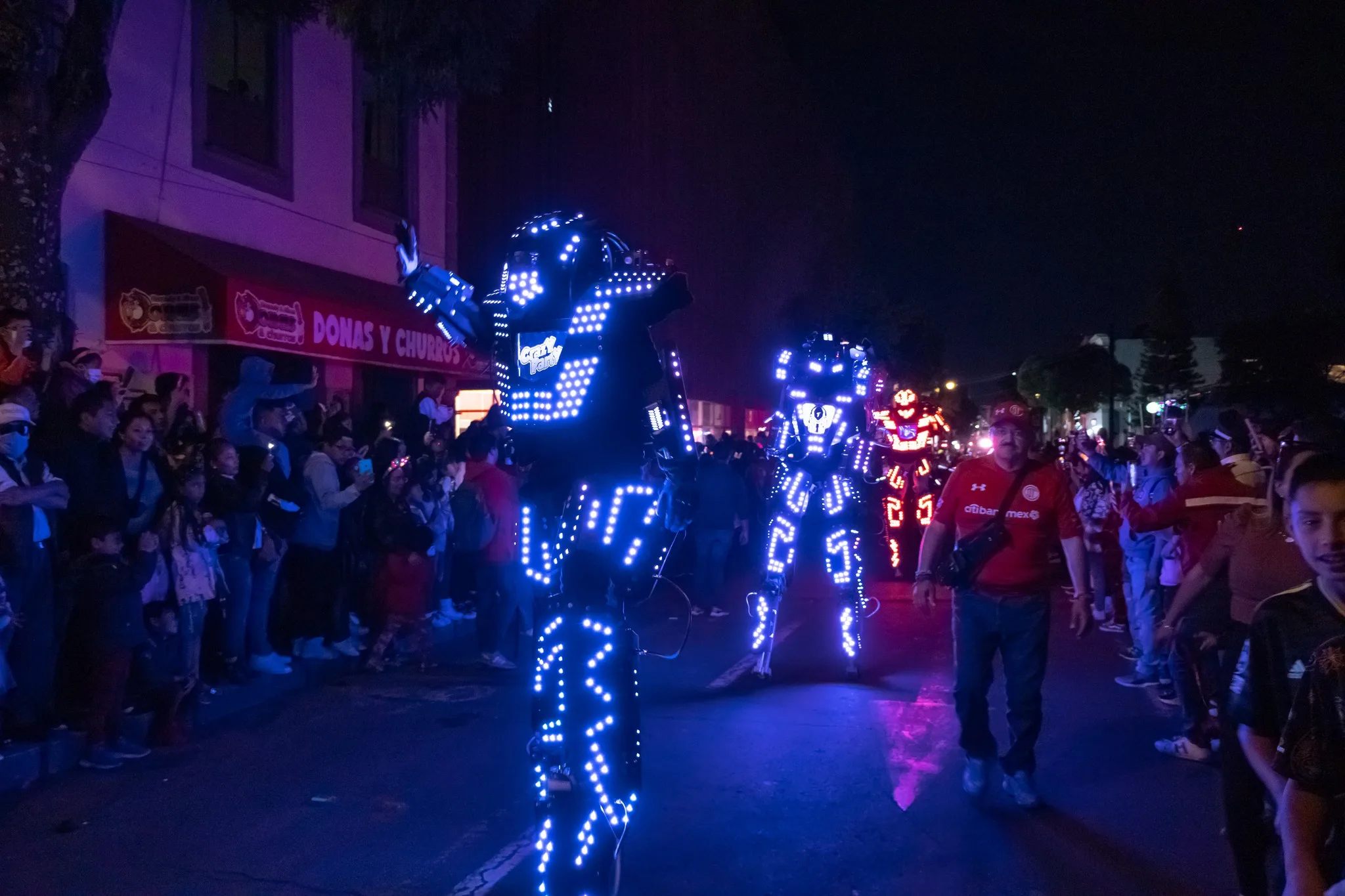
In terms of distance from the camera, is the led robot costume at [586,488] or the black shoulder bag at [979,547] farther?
the black shoulder bag at [979,547]

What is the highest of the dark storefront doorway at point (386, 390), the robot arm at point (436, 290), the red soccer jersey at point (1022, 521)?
the dark storefront doorway at point (386, 390)

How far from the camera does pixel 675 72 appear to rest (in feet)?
96.0

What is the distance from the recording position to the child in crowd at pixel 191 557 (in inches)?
285

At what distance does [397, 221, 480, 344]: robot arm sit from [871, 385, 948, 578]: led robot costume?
11272 millimetres

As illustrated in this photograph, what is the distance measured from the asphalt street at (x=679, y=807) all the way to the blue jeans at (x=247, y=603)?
2.01ft

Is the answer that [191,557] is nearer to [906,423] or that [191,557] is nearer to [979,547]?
[979,547]

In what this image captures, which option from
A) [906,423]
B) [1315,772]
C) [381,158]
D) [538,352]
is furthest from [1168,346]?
[1315,772]

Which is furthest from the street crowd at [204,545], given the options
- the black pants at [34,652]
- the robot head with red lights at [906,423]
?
the robot head with red lights at [906,423]

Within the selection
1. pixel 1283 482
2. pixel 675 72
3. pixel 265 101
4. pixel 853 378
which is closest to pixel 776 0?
pixel 675 72

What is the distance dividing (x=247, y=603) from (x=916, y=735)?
4.91 m

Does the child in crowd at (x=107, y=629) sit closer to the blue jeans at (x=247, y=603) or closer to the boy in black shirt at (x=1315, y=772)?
the blue jeans at (x=247, y=603)

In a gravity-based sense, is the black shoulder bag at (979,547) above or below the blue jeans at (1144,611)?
above

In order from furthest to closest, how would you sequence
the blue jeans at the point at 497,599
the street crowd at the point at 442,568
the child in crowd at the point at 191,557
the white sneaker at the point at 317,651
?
1. the blue jeans at the point at 497,599
2. the white sneaker at the point at 317,651
3. the child in crowd at the point at 191,557
4. the street crowd at the point at 442,568

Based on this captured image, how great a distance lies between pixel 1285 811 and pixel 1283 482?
1.19 m
